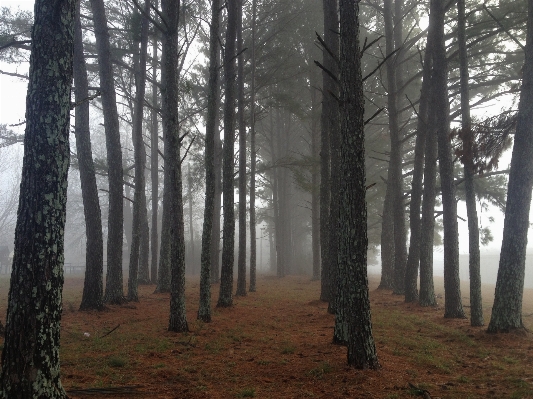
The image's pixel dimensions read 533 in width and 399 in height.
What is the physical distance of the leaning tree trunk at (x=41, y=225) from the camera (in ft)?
12.8

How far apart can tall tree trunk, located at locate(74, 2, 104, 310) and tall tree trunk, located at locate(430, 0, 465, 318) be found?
8.93 m

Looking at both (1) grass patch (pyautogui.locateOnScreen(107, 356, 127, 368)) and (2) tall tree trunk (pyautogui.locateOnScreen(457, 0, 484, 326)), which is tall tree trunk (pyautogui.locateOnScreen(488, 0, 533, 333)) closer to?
(2) tall tree trunk (pyautogui.locateOnScreen(457, 0, 484, 326))

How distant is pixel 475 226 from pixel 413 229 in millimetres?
4477

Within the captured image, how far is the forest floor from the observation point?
209 inches

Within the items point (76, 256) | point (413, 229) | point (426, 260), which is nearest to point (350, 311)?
point (426, 260)

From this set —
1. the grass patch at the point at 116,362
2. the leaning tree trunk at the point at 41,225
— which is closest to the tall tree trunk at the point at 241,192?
the grass patch at the point at 116,362

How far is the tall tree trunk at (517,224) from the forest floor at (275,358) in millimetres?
480

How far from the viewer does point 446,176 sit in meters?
11.2

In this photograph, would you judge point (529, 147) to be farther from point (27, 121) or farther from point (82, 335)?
point (82, 335)

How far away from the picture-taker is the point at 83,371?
19.3 ft

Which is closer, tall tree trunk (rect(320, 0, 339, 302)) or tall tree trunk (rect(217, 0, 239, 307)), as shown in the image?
tall tree trunk (rect(320, 0, 339, 302))

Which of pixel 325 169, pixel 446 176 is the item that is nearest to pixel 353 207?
pixel 446 176

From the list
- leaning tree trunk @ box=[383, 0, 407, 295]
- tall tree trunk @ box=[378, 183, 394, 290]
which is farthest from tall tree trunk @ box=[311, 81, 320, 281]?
leaning tree trunk @ box=[383, 0, 407, 295]

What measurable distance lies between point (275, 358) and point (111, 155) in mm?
7753
